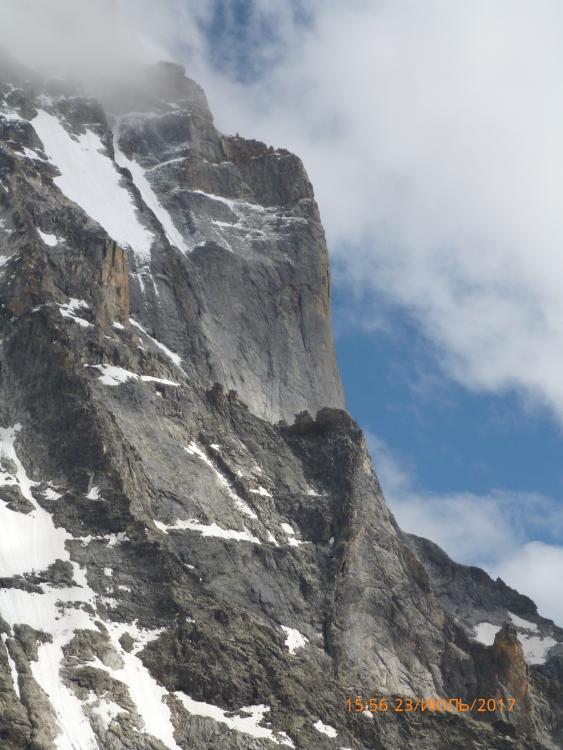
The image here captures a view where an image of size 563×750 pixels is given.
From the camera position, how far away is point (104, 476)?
351 ft

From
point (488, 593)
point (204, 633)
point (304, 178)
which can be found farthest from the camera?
point (304, 178)

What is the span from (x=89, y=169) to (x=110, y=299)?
131 ft

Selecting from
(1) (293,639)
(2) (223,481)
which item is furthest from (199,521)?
(1) (293,639)

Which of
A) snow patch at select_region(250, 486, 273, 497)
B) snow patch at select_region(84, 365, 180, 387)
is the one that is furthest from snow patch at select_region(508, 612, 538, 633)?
snow patch at select_region(84, 365, 180, 387)

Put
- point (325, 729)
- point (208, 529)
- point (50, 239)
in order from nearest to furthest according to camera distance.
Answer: point (325, 729) < point (208, 529) < point (50, 239)

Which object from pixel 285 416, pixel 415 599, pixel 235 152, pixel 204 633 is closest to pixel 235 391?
pixel 285 416

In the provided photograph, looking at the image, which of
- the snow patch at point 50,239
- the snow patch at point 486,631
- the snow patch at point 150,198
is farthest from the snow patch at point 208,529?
the snow patch at point 150,198

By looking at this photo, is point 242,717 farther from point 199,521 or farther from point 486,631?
point 486,631

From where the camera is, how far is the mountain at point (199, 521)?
92.2 meters

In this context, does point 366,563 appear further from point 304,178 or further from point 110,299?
point 304,178

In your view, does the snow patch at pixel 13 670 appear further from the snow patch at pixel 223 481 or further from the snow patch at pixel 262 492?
the snow patch at pixel 262 492

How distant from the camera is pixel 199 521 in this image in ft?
361

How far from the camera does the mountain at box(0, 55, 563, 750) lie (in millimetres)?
92188

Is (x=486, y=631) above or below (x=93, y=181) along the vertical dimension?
below
